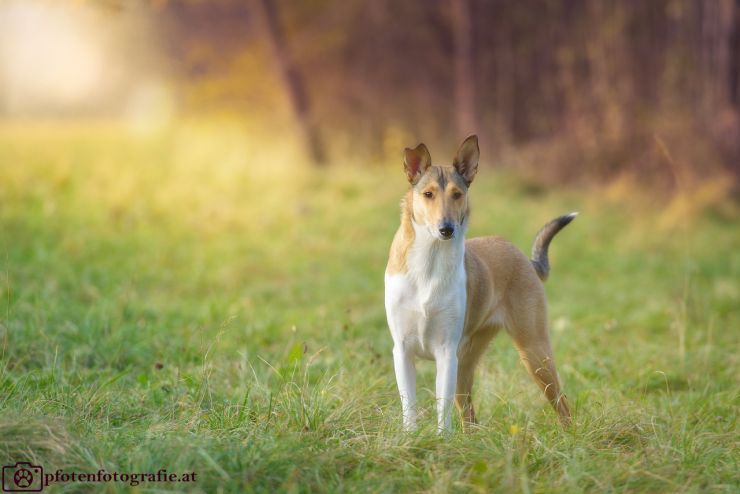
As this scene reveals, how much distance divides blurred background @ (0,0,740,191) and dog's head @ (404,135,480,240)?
9499mm

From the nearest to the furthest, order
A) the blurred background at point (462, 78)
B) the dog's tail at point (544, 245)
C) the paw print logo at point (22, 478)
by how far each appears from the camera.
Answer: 1. the paw print logo at point (22, 478)
2. the dog's tail at point (544, 245)
3. the blurred background at point (462, 78)

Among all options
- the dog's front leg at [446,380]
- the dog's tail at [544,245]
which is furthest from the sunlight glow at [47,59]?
the dog's front leg at [446,380]

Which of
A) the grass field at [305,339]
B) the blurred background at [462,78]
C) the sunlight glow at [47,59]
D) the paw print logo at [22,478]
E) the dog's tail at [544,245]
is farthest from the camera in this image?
the sunlight glow at [47,59]

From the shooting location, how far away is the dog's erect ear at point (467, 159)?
426 centimetres

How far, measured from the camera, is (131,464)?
10.5 feet

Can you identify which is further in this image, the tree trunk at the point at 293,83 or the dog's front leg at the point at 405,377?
the tree trunk at the point at 293,83

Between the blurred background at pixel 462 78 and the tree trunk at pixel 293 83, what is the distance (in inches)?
1.1

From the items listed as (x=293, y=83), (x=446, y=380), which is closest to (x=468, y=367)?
(x=446, y=380)

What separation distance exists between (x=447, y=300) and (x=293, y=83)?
12742 mm

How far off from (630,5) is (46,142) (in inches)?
484

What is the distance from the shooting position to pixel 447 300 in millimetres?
4035

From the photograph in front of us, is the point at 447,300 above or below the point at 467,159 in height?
below

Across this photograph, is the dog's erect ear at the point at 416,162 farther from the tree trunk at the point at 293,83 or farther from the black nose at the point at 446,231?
the tree trunk at the point at 293,83

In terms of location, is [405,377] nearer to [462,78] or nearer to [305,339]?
[305,339]
